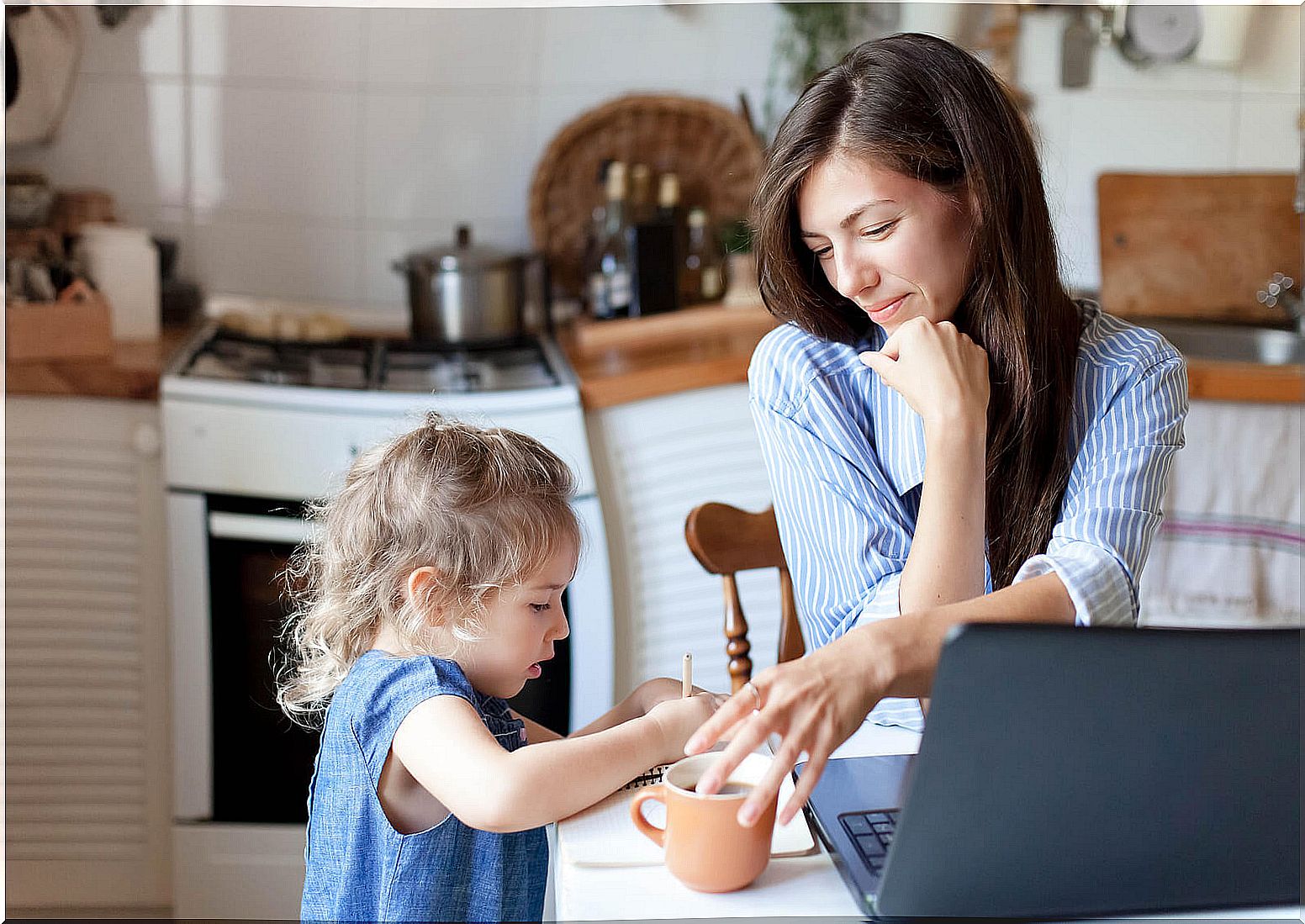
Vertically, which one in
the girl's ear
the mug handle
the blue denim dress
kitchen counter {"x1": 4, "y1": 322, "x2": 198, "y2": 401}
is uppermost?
kitchen counter {"x1": 4, "y1": 322, "x2": 198, "y2": 401}

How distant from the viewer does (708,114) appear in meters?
2.53

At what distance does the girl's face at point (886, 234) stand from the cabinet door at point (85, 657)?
1.27 m

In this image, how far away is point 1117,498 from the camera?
1.09 metres

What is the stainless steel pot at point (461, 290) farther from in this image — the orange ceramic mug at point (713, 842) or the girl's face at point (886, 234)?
the orange ceramic mug at point (713, 842)

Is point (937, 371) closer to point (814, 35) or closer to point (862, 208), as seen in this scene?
point (862, 208)

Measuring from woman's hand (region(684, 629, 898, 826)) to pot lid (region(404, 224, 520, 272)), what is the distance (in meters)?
1.68

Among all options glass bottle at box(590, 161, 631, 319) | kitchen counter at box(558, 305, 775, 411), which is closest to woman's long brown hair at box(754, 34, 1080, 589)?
kitchen counter at box(558, 305, 775, 411)

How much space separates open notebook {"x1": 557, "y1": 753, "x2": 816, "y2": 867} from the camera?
0.80 meters

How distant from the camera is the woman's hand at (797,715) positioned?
2.42 feet

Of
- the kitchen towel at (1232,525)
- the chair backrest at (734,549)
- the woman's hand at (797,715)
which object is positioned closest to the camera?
the woman's hand at (797,715)

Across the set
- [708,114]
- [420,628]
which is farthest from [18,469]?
[708,114]

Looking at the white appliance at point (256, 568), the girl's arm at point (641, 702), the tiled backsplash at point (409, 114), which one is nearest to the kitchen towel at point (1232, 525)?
the tiled backsplash at point (409, 114)

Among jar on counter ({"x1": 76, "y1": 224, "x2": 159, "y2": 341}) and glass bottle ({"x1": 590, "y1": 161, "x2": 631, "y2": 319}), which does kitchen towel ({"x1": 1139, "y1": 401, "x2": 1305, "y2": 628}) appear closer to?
glass bottle ({"x1": 590, "y1": 161, "x2": 631, "y2": 319})

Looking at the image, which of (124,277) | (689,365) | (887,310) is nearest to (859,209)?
(887,310)
